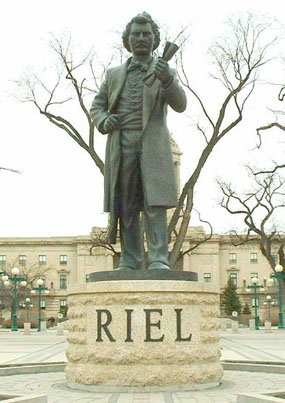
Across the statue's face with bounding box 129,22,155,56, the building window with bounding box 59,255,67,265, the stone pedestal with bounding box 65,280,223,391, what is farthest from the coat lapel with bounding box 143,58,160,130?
the building window with bounding box 59,255,67,265

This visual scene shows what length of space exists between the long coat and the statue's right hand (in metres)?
0.09

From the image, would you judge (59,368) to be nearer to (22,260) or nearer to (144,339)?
(144,339)

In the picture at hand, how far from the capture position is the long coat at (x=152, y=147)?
26.7 feet

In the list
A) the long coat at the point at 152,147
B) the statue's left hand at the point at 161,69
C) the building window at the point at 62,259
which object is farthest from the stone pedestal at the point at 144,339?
the building window at the point at 62,259

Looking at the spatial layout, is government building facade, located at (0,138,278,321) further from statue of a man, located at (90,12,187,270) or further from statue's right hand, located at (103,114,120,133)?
statue's right hand, located at (103,114,120,133)

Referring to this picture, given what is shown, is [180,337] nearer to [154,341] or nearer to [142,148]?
[154,341]

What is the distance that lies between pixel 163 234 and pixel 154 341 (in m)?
1.46

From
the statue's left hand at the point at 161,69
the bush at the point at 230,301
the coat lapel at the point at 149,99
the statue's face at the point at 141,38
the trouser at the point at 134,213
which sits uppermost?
the statue's face at the point at 141,38

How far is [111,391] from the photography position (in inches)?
289

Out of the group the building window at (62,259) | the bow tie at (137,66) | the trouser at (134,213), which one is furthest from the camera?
the building window at (62,259)

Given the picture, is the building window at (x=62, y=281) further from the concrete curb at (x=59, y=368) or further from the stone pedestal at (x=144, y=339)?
the stone pedestal at (x=144, y=339)

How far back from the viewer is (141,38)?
26.9ft

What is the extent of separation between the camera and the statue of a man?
26.8 feet

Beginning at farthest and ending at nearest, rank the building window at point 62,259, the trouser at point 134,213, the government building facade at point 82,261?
1. the building window at point 62,259
2. the government building facade at point 82,261
3. the trouser at point 134,213
